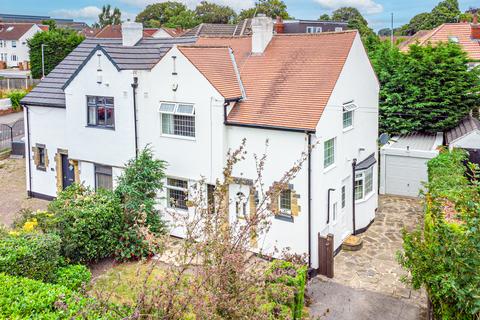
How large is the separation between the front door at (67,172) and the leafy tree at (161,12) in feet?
305

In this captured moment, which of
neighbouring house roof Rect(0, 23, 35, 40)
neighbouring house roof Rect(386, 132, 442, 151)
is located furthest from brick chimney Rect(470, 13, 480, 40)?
neighbouring house roof Rect(0, 23, 35, 40)

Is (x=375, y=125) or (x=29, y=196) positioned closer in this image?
(x=375, y=125)

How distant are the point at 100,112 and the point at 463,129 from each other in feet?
59.9

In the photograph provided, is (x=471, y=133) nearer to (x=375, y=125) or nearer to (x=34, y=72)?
(x=375, y=125)

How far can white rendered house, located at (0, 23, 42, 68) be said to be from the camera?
87938 mm

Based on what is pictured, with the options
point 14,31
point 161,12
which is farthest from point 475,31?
point 161,12

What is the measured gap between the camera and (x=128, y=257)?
1708cm

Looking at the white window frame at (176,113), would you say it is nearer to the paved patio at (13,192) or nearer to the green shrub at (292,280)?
the green shrub at (292,280)

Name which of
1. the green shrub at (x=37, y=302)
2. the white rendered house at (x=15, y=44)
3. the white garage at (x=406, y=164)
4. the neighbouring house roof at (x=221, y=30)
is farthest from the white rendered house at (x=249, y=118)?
the white rendered house at (x=15, y=44)

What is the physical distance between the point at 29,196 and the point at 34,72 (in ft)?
157

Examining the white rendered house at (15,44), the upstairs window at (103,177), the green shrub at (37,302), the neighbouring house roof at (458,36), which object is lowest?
the green shrub at (37,302)

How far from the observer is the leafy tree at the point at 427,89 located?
25.4 meters

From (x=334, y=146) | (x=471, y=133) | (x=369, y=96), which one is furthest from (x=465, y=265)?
(x=471, y=133)

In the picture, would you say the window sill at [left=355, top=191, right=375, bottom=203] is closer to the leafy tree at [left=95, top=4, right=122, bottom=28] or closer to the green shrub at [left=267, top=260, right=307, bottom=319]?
the green shrub at [left=267, top=260, right=307, bottom=319]
